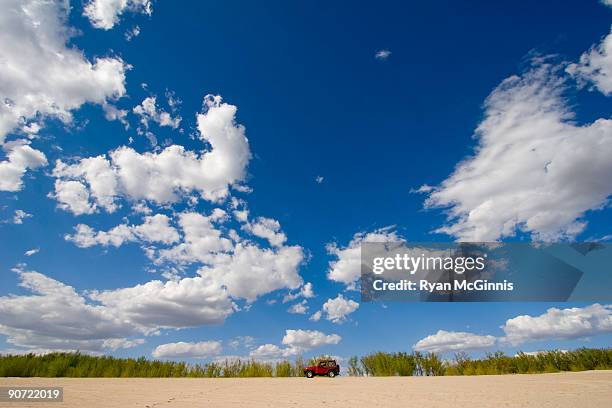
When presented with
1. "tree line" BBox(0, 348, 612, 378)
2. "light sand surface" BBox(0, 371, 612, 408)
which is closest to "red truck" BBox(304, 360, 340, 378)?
"tree line" BBox(0, 348, 612, 378)

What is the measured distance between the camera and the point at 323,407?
8859mm

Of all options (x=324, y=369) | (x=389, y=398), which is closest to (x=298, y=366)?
(x=324, y=369)

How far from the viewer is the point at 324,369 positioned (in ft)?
70.7

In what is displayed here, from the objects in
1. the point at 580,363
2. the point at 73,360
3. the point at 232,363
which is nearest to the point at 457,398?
the point at 580,363

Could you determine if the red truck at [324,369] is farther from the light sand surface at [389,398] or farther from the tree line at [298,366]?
the light sand surface at [389,398]

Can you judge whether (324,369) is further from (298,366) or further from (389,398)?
(389,398)

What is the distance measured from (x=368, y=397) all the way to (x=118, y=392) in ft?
24.6

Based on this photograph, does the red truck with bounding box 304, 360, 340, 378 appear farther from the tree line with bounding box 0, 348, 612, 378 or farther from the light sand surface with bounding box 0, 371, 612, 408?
the light sand surface with bounding box 0, 371, 612, 408

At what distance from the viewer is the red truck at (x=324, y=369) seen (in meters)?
21.5

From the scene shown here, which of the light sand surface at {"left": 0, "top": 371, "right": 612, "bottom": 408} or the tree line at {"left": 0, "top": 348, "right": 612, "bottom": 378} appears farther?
the tree line at {"left": 0, "top": 348, "right": 612, "bottom": 378}

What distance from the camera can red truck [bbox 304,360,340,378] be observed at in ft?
70.4

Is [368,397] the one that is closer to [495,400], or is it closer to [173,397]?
[495,400]

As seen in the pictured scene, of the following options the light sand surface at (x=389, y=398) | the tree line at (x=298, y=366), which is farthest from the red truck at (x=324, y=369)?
the light sand surface at (x=389, y=398)

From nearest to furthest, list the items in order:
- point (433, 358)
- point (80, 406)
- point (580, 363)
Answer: point (80, 406) < point (580, 363) < point (433, 358)
